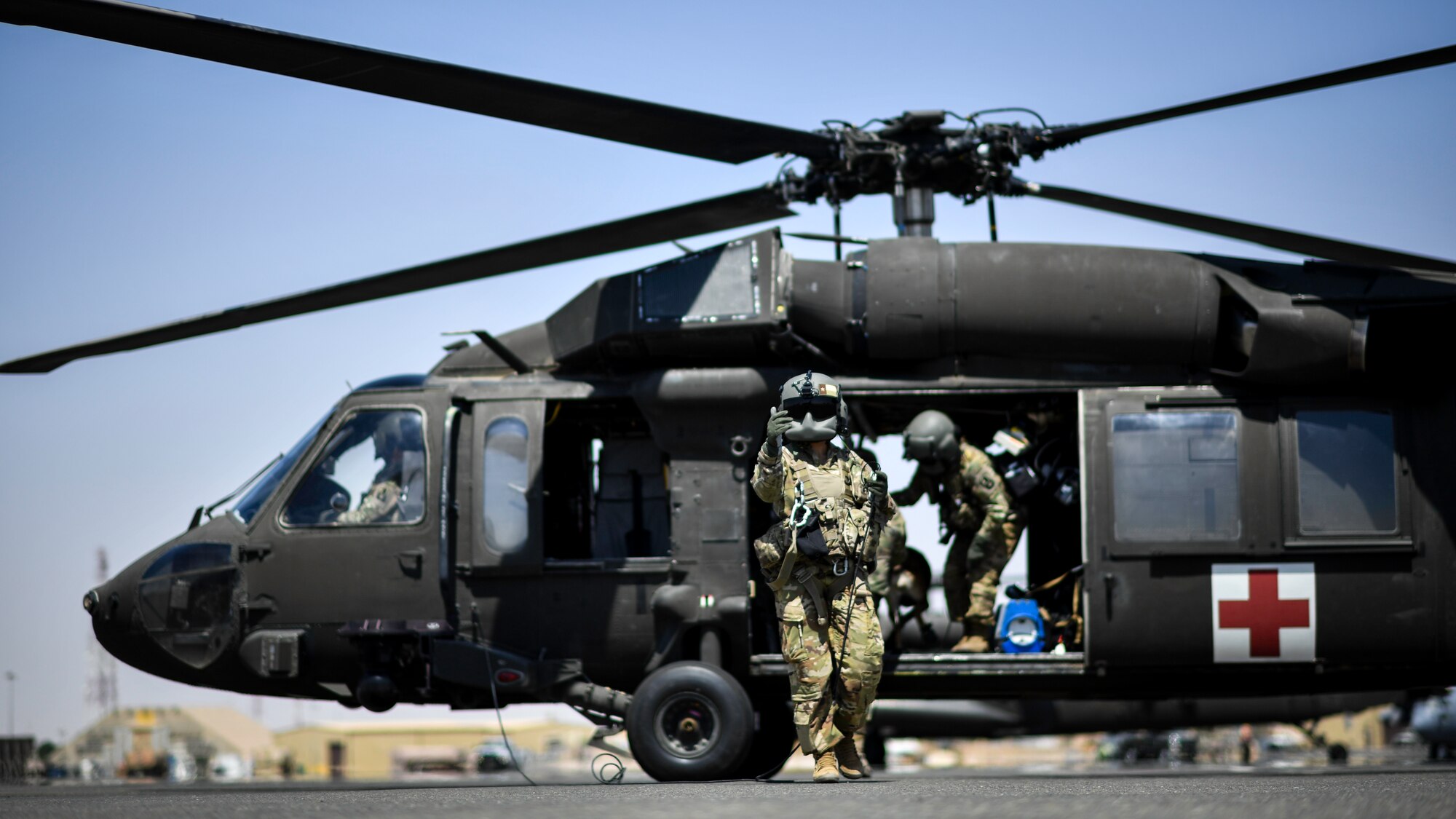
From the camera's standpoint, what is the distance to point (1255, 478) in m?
8.38

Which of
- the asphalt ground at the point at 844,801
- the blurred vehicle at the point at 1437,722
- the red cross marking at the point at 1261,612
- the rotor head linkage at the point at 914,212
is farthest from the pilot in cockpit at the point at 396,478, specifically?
the blurred vehicle at the point at 1437,722

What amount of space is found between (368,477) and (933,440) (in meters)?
3.29

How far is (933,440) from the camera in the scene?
28.7 feet

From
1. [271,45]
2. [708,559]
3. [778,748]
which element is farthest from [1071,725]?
[271,45]

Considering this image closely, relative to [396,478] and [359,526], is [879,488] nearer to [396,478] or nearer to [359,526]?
[396,478]

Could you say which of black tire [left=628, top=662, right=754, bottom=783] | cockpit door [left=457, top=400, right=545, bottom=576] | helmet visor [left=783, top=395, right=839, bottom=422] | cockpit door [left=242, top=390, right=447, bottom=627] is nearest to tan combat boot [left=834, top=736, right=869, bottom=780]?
black tire [left=628, top=662, right=754, bottom=783]

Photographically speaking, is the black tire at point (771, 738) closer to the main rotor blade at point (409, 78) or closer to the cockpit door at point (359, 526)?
the cockpit door at point (359, 526)

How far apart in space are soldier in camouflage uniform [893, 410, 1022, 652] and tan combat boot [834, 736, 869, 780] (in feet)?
→ 4.64

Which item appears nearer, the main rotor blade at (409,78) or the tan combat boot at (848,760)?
the main rotor blade at (409,78)

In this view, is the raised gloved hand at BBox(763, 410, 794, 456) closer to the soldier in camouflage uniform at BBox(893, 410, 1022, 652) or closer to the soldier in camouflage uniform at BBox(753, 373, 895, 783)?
the soldier in camouflage uniform at BBox(753, 373, 895, 783)

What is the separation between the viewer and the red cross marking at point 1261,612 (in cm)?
830

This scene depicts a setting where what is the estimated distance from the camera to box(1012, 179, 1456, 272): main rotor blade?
873 centimetres

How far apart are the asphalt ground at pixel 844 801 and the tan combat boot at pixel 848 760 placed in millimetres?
259

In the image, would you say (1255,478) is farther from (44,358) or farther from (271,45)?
(44,358)
